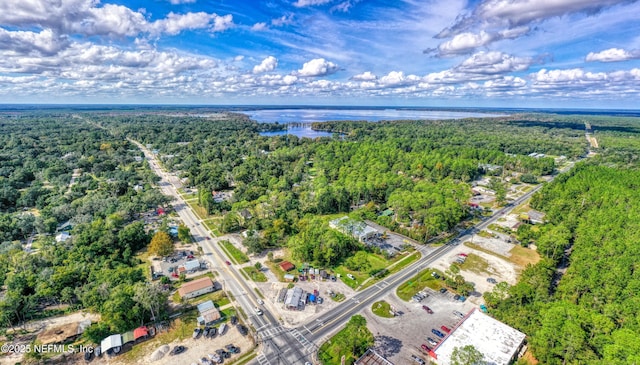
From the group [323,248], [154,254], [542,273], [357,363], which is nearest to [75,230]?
[154,254]

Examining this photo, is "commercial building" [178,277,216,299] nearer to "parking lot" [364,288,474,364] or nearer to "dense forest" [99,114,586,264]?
"dense forest" [99,114,586,264]

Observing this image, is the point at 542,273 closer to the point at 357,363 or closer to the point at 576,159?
the point at 357,363

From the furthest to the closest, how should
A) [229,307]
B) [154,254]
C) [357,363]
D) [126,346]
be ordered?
[154,254], [229,307], [126,346], [357,363]

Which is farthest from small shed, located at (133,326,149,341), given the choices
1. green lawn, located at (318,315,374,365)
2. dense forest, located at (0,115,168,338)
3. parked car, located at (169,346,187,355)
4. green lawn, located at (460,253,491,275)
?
green lawn, located at (460,253,491,275)

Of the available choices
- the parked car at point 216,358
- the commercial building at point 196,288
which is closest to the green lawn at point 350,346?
the parked car at point 216,358

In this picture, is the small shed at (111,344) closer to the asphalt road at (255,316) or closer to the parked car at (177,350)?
the parked car at (177,350)

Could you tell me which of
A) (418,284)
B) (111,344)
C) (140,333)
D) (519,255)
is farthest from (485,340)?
(111,344)

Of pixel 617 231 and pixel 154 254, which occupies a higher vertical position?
pixel 617 231
